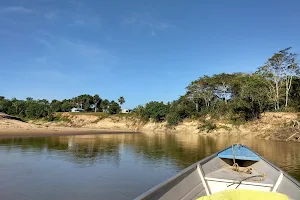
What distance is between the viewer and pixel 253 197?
3627 millimetres

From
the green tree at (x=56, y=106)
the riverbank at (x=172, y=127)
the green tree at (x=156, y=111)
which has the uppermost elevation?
the green tree at (x=56, y=106)

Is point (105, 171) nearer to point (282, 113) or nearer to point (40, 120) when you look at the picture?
point (282, 113)

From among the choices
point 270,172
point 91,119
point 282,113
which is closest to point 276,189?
point 270,172

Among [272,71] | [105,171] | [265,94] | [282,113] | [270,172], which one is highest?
[272,71]

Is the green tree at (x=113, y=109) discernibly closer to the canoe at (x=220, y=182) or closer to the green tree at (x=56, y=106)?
the green tree at (x=56, y=106)

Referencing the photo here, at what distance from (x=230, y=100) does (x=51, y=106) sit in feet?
172

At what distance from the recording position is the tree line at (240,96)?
3750cm

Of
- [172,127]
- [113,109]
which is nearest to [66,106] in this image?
[113,109]

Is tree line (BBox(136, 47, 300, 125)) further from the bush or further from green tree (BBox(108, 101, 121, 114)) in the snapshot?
green tree (BBox(108, 101, 121, 114))

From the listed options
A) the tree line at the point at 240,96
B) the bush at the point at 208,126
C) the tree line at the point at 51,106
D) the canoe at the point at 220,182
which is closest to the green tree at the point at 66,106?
the tree line at the point at 51,106

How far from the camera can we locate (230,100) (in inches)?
1861

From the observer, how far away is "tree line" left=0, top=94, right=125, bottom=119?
65.0 meters

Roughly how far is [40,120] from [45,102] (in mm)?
12393

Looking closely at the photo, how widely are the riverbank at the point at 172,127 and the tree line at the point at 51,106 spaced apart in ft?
13.4
